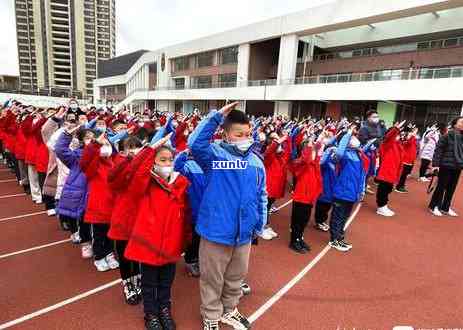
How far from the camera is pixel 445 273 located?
4.02 metres

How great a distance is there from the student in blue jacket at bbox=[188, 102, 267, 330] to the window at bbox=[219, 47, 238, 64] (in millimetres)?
33754

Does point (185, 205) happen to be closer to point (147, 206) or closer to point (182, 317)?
point (147, 206)

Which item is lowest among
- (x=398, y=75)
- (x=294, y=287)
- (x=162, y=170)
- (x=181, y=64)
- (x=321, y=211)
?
(x=294, y=287)

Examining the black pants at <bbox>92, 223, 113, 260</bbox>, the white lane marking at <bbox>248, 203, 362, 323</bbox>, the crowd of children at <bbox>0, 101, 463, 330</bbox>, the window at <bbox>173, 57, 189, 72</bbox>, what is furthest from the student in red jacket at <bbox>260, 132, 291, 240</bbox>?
the window at <bbox>173, 57, 189, 72</bbox>

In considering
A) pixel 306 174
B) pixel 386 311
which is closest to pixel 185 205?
pixel 306 174

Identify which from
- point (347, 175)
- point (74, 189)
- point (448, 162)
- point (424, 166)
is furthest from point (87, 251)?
point (424, 166)

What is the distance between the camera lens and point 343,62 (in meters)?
27.5

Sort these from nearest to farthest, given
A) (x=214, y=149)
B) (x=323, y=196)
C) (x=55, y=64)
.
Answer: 1. (x=214, y=149)
2. (x=323, y=196)
3. (x=55, y=64)

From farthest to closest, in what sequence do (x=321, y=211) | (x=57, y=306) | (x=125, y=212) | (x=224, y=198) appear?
(x=321, y=211) < (x=57, y=306) < (x=125, y=212) < (x=224, y=198)

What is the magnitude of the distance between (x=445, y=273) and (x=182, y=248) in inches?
153

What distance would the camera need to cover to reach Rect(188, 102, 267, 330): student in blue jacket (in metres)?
2.31

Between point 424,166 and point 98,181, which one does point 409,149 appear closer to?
point 424,166

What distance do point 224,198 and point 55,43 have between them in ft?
377

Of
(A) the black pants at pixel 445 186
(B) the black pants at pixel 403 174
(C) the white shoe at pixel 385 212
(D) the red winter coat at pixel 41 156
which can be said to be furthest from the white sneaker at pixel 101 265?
(B) the black pants at pixel 403 174
